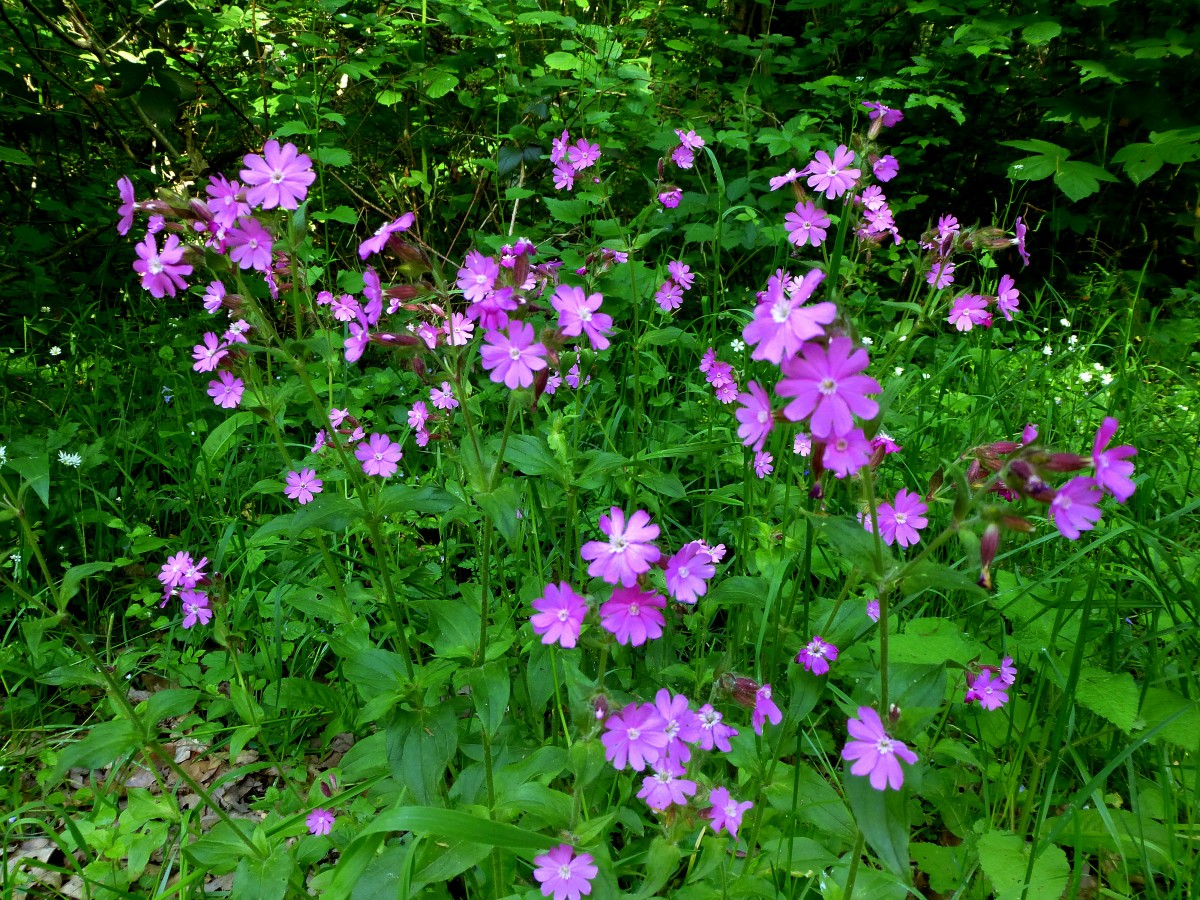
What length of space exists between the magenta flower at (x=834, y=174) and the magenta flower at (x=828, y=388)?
1040 millimetres

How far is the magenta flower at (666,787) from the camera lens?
51.4 inches

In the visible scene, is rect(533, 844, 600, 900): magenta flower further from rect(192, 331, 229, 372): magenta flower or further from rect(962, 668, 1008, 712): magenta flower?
rect(192, 331, 229, 372): magenta flower

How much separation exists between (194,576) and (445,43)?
3.98m

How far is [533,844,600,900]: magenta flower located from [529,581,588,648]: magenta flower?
35 cm

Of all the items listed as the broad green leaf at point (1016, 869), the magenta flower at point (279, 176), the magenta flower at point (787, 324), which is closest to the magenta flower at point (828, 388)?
the magenta flower at point (787, 324)

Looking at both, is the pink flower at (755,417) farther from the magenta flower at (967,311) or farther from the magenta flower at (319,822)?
the magenta flower at (319,822)

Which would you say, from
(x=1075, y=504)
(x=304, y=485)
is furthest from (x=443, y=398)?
(x=1075, y=504)

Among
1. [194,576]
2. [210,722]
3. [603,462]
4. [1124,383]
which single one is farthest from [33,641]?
[1124,383]

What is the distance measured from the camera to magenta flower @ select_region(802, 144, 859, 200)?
190cm

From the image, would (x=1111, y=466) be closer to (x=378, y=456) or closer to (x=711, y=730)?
(x=711, y=730)

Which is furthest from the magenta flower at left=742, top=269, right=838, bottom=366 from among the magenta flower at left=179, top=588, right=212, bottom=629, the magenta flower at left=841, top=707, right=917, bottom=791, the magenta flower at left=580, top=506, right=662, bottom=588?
the magenta flower at left=179, top=588, right=212, bottom=629

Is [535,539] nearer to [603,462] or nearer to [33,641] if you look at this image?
[603,462]

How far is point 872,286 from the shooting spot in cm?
406

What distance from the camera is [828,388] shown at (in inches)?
40.2
